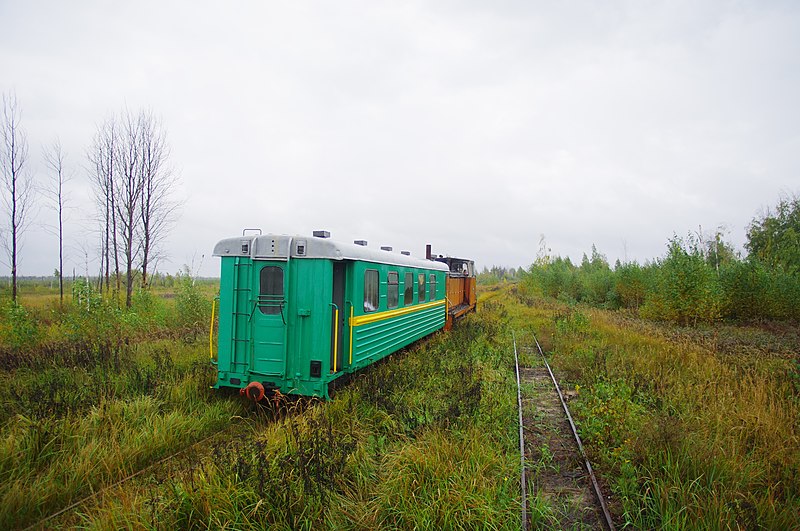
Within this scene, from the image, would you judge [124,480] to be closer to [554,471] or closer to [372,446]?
[372,446]

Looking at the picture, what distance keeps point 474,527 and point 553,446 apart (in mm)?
2834

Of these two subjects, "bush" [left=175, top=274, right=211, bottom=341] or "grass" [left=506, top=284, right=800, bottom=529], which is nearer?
"grass" [left=506, top=284, right=800, bottom=529]

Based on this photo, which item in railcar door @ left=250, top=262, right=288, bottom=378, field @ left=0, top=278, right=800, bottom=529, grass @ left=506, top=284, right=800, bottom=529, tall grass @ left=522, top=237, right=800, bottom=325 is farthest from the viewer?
tall grass @ left=522, top=237, right=800, bottom=325

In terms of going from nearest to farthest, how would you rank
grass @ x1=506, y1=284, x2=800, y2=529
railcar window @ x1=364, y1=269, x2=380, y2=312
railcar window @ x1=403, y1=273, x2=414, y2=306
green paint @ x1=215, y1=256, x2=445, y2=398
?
grass @ x1=506, y1=284, x2=800, y2=529 < green paint @ x1=215, y1=256, x2=445, y2=398 < railcar window @ x1=364, y1=269, x2=380, y2=312 < railcar window @ x1=403, y1=273, x2=414, y2=306

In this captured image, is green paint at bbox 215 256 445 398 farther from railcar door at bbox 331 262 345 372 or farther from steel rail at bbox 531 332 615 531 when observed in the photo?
steel rail at bbox 531 332 615 531

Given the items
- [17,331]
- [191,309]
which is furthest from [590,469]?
[191,309]

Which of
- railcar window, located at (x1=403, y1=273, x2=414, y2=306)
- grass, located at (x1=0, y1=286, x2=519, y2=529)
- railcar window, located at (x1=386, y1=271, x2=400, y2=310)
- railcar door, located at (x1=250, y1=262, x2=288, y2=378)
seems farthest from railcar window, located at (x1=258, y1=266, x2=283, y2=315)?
railcar window, located at (x1=403, y1=273, x2=414, y2=306)

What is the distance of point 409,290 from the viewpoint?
1098 cm

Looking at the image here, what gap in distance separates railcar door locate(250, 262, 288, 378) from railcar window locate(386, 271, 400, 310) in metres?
2.84

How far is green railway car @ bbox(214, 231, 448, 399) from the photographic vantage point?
6695mm

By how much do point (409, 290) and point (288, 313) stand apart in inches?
184

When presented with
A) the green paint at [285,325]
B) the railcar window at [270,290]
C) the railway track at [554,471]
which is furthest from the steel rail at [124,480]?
the railway track at [554,471]

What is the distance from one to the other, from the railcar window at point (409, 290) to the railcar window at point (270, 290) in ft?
13.8

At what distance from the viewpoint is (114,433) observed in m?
5.32
